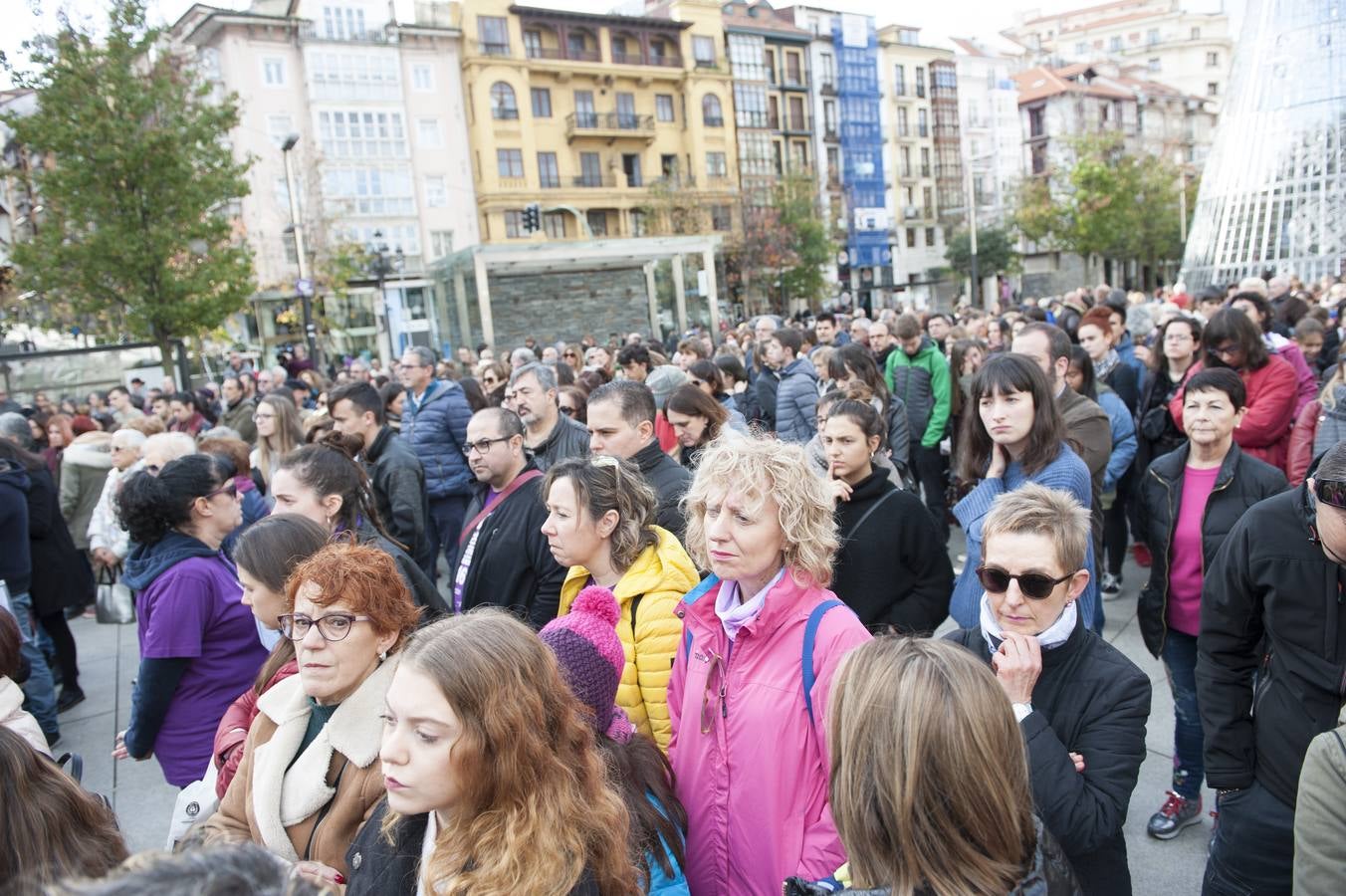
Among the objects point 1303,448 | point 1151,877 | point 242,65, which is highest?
point 242,65

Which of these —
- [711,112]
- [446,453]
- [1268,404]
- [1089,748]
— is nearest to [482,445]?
[446,453]

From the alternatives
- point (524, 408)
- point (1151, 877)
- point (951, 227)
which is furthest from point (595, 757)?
point (951, 227)

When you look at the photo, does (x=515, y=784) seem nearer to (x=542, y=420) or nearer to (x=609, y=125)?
(x=542, y=420)

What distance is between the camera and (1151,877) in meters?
3.31

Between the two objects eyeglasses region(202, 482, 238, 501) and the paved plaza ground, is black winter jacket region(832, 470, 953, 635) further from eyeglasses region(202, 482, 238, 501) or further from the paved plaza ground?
eyeglasses region(202, 482, 238, 501)

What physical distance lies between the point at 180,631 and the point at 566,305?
106 feet

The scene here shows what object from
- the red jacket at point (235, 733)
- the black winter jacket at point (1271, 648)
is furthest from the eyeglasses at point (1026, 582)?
the red jacket at point (235, 733)

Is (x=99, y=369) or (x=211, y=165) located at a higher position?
(x=211, y=165)

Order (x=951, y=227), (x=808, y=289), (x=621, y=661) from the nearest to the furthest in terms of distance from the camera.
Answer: (x=621, y=661), (x=808, y=289), (x=951, y=227)

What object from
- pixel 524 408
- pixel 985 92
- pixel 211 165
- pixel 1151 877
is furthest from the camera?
pixel 985 92

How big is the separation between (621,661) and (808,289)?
146 ft

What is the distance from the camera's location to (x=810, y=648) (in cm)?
228

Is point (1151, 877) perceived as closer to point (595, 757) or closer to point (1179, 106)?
point (595, 757)

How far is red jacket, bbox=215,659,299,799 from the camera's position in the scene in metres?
2.56
